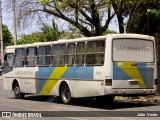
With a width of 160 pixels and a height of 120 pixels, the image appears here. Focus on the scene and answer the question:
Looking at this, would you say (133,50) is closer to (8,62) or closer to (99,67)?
(99,67)

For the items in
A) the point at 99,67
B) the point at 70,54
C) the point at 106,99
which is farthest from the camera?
the point at 106,99

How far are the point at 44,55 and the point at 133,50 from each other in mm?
4618

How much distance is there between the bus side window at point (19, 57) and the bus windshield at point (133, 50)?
6511mm

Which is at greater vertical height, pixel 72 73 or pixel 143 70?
pixel 143 70

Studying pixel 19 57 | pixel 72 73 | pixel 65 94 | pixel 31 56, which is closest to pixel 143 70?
pixel 72 73

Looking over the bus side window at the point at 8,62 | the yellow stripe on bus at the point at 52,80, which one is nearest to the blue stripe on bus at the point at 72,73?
the yellow stripe on bus at the point at 52,80

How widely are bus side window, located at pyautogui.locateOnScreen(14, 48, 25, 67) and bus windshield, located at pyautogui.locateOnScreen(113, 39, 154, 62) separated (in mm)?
6511

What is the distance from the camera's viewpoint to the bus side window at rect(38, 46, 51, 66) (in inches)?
736

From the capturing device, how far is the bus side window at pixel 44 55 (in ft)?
61.4

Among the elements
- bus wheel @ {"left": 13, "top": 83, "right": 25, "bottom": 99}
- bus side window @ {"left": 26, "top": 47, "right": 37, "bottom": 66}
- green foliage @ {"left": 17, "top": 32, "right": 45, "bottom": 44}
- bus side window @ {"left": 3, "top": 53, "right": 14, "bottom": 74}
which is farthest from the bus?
green foliage @ {"left": 17, "top": 32, "right": 45, "bottom": 44}

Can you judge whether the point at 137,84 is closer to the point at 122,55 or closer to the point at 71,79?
the point at 122,55

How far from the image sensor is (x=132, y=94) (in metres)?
15.8

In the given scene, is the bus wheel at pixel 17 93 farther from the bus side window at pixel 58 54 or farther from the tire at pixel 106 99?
the tire at pixel 106 99

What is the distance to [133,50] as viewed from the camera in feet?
52.3
